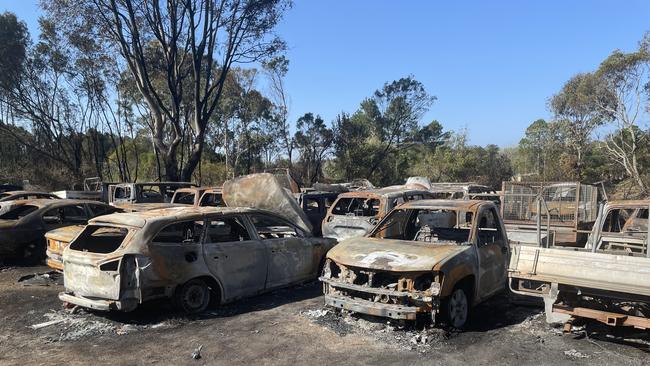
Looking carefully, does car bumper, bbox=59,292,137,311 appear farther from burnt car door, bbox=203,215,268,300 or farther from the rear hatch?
burnt car door, bbox=203,215,268,300

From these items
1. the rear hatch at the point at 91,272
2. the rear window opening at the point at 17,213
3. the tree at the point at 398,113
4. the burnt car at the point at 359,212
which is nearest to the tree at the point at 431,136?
the tree at the point at 398,113

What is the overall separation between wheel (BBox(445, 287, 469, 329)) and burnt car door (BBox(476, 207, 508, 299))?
14.7 inches

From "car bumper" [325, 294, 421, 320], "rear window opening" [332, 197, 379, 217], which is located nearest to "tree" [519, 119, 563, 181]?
"rear window opening" [332, 197, 379, 217]

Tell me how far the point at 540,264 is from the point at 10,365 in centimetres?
558

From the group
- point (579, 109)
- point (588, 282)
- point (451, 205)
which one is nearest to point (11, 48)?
point (451, 205)

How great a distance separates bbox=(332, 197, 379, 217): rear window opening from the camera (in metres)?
10.2

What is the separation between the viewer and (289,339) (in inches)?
220

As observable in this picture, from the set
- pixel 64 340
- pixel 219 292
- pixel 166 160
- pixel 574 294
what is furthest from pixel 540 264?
pixel 166 160

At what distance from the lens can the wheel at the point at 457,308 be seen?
5.74 meters

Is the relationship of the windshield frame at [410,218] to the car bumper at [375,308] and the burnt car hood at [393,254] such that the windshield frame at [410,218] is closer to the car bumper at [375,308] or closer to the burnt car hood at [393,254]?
the burnt car hood at [393,254]

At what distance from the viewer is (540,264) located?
5.32 m

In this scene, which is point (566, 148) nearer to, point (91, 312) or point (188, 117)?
point (188, 117)

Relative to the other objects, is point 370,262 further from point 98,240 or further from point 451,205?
point 98,240

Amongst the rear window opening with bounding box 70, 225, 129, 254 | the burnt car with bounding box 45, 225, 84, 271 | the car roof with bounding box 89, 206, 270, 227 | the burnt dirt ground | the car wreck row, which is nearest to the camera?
the burnt dirt ground
